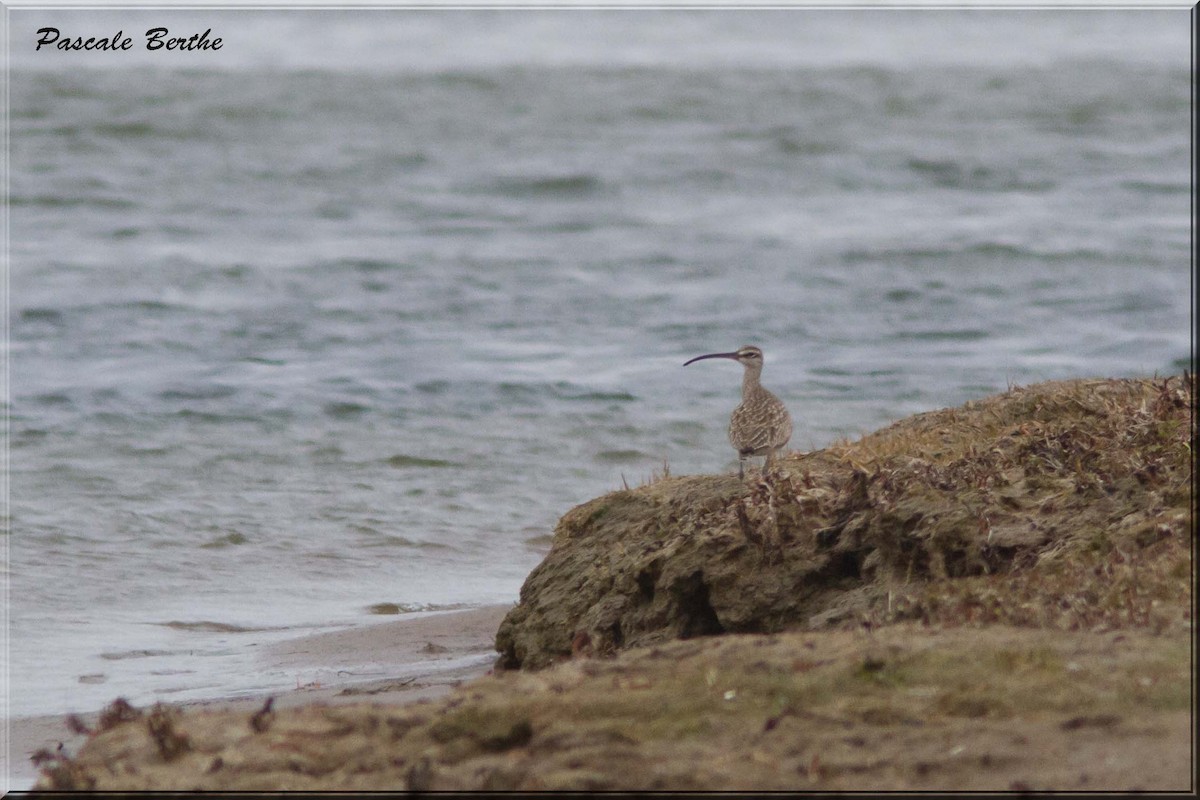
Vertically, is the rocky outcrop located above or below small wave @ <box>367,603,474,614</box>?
above

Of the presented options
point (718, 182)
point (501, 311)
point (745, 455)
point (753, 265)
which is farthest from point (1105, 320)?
point (745, 455)

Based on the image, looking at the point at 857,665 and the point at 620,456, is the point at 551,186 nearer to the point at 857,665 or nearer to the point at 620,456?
the point at 620,456

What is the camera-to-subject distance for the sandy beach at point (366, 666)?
714 centimetres

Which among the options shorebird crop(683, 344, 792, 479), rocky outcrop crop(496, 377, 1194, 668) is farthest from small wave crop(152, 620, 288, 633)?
shorebird crop(683, 344, 792, 479)

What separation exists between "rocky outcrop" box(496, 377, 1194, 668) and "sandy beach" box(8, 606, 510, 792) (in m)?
0.48

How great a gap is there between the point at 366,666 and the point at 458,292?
39.6ft

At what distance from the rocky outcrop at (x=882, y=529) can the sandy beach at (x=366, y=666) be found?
478 millimetres

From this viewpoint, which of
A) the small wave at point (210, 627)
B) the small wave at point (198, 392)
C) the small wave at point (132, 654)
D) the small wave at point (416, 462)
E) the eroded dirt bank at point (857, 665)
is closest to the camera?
the eroded dirt bank at point (857, 665)

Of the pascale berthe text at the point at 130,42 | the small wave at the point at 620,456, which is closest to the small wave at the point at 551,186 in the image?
the pascale berthe text at the point at 130,42

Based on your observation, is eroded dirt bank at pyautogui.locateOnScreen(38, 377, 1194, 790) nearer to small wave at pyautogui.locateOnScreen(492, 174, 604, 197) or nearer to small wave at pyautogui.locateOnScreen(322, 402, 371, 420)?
small wave at pyautogui.locateOnScreen(322, 402, 371, 420)

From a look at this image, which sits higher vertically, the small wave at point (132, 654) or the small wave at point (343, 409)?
the small wave at point (343, 409)

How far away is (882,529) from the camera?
6.60m

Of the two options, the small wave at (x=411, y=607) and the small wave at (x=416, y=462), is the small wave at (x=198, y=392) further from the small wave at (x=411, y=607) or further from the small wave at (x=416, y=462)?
the small wave at (x=411, y=607)

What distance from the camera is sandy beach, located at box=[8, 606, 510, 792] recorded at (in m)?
7.14
